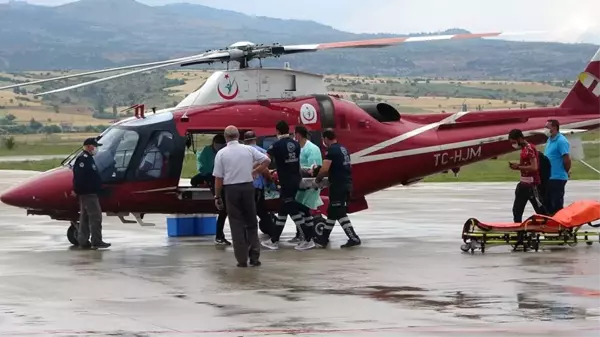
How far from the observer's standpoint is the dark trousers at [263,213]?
16484 mm

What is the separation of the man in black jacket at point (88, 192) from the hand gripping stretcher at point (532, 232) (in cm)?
474

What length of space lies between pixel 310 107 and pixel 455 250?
3433mm

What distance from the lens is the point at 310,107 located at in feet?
59.3

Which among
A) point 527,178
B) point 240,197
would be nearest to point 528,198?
point 527,178

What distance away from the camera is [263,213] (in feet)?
55.5

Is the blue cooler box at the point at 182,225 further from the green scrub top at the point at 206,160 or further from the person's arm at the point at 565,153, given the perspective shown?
the person's arm at the point at 565,153

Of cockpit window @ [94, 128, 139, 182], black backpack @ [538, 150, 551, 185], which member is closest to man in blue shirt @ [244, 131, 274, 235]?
cockpit window @ [94, 128, 139, 182]

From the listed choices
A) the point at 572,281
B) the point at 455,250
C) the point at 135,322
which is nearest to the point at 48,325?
the point at 135,322

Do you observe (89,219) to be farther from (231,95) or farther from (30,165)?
(30,165)

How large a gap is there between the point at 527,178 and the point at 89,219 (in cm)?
579

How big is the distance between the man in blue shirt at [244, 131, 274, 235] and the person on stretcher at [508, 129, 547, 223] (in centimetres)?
327

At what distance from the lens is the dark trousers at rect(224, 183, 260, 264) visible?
46.5 ft

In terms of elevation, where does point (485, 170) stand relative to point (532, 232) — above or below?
below

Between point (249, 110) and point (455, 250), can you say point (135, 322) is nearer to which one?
point (455, 250)
